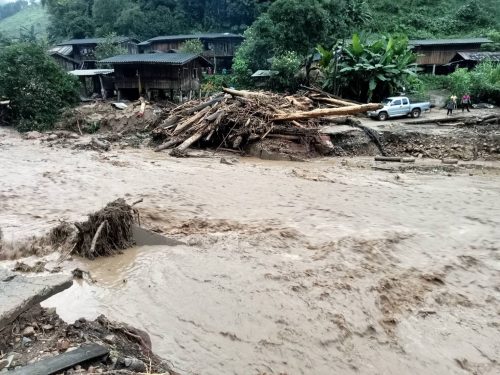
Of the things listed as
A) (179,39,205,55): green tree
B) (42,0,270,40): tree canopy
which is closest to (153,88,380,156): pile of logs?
(179,39,205,55): green tree

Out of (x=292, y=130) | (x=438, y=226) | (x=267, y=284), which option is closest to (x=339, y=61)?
(x=292, y=130)

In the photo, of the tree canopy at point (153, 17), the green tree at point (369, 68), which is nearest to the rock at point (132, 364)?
the green tree at point (369, 68)

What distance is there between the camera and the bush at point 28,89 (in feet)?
74.3

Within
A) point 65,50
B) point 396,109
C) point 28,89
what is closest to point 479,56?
point 396,109

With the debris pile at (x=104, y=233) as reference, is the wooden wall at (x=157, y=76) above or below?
above

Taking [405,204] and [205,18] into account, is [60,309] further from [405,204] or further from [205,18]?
[205,18]

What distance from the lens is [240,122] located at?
17.9 metres

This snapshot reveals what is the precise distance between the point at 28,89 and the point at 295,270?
858 inches

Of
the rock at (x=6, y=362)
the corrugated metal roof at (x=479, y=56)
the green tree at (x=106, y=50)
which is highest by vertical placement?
the green tree at (x=106, y=50)

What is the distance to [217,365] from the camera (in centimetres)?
459

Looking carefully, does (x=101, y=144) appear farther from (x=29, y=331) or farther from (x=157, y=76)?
(x=29, y=331)

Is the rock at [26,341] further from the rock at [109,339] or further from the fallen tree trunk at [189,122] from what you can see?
the fallen tree trunk at [189,122]

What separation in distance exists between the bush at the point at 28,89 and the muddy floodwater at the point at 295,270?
10.7 metres

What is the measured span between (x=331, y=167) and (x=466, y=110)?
1140 centimetres
